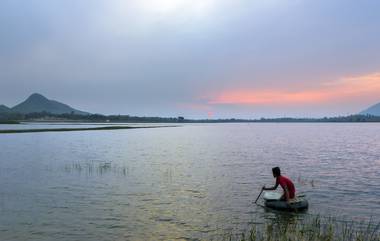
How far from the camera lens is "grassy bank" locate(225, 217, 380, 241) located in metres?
16.3

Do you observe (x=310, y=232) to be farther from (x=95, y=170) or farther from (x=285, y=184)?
(x=95, y=170)

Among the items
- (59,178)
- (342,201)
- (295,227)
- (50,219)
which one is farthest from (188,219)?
(59,178)

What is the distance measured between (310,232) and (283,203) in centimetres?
624

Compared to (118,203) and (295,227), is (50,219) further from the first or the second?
(295,227)

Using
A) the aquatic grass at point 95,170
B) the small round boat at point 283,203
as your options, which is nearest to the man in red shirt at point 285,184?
the small round boat at point 283,203

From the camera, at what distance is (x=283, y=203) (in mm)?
23859

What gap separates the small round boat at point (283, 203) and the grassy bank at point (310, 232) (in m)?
1.86

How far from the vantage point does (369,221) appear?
21.8 metres

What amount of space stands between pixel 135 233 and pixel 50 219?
557 cm

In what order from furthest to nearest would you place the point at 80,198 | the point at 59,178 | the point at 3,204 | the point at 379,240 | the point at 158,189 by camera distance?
the point at 59,178 < the point at 158,189 < the point at 80,198 < the point at 3,204 < the point at 379,240

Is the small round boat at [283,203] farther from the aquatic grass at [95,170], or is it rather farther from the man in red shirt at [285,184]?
the aquatic grass at [95,170]

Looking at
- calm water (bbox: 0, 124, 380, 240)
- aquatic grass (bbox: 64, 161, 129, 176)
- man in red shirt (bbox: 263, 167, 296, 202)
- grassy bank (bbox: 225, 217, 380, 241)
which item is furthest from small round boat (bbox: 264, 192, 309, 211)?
aquatic grass (bbox: 64, 161, 129, 176)

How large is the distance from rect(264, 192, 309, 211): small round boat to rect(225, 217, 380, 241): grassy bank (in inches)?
73.1

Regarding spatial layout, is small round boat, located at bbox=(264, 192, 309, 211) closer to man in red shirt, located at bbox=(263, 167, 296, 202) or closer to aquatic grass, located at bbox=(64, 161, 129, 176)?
man in red shirt, located at bbox=(263, 167, 296, 202)
